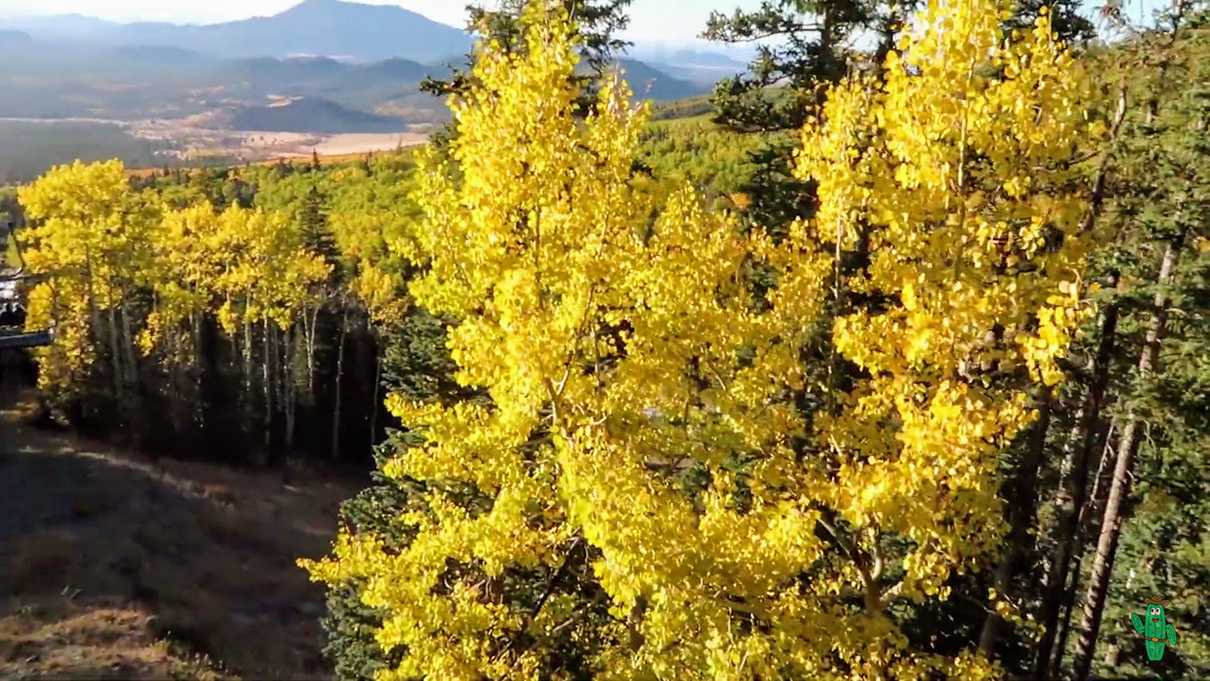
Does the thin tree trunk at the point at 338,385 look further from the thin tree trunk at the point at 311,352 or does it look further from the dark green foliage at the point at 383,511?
the dark green foliage at the point at 383,511

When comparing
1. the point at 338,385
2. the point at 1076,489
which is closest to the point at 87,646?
the point at 1076,489

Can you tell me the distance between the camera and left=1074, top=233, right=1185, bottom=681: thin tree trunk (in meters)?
11.2

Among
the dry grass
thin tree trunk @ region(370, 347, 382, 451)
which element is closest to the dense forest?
the dry grass

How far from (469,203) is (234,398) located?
139 ft

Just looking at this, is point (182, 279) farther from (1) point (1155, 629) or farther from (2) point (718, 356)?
(1) point (1155, 629)

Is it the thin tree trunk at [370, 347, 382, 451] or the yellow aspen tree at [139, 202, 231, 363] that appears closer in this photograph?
the yellow aspen tree at [139, 202, 231, 363]

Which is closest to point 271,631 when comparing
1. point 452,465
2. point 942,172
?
point 452,465

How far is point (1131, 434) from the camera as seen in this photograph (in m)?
A: 12.1

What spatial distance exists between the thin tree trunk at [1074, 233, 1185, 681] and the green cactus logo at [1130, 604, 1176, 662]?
3.70 m

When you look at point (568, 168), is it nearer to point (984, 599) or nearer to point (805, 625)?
point (805, 625)

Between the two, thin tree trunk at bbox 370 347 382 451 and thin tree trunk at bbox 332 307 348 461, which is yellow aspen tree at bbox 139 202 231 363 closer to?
thin tree trunk at bbox 332 307 348 461

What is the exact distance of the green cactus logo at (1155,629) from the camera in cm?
1560

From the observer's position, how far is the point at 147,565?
89.8 ft

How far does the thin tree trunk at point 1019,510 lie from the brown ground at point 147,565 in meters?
17.2
